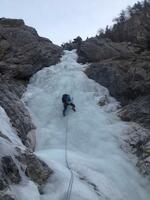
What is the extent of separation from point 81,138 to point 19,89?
5.86 m

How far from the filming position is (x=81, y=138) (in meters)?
17.4

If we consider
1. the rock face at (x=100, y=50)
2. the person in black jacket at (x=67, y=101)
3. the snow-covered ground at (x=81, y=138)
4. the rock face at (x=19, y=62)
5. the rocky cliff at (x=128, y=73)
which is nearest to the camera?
the snow-covered ground at (x=81, y=138)

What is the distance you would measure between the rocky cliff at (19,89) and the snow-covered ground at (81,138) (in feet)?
1.72

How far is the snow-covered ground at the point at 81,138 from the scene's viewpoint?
12.9 meters

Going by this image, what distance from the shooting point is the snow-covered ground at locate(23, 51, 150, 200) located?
12.9 m

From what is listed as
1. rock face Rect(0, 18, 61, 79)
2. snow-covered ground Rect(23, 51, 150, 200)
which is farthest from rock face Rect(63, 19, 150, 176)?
rock face Rect(0, 18, 61, 79)

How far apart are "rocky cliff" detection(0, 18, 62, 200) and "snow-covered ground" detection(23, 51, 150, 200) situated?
0.52 meters

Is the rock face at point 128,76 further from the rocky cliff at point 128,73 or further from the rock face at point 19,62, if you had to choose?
the rock face at point 19,62

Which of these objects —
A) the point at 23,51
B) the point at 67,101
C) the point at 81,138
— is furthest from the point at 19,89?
the point at 81,138

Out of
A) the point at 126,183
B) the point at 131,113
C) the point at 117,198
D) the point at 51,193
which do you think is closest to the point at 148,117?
the point at 131,113

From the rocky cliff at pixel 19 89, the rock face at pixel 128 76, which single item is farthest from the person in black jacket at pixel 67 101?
the rock face at pixel 128 76

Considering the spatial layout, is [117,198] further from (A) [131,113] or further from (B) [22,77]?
(B) [22,77]

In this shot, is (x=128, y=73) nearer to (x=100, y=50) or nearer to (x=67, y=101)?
(x=67, y=101)

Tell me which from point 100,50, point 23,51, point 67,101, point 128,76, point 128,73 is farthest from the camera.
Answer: point 100,50
